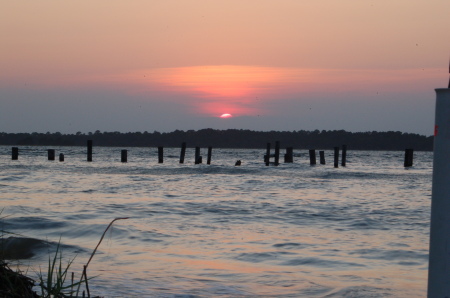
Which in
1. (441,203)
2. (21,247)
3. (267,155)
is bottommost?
(21,247)

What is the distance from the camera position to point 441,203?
2545 mm

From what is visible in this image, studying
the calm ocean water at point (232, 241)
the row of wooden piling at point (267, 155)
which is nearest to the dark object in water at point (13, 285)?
the calm ocean water at point (232, 241)

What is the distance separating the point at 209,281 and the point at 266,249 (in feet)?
7.53

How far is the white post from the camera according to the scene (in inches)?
99.7

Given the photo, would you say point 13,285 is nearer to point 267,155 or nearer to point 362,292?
point 362,292

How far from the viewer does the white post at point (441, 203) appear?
2.53m

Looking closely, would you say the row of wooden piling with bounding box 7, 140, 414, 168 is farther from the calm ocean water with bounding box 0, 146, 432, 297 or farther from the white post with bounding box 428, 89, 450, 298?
the white post with bounding box 428, 89, 450, 298

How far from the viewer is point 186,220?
12.4 meters

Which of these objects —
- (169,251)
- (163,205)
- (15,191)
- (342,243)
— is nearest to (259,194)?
(163,205)

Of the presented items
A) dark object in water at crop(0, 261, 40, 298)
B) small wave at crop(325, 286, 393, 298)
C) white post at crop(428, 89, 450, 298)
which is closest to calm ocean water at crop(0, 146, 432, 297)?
small wave at crop(325, 286, 393, 298)

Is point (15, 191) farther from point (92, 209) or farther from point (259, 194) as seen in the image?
point (259, 194)

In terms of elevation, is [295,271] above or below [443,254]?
below

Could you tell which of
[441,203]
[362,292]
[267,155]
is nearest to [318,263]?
[362,292]

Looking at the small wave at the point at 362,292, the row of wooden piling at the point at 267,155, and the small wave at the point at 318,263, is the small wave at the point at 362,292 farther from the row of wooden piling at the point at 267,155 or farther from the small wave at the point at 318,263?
the row of wooden piling at the point at 267,155
